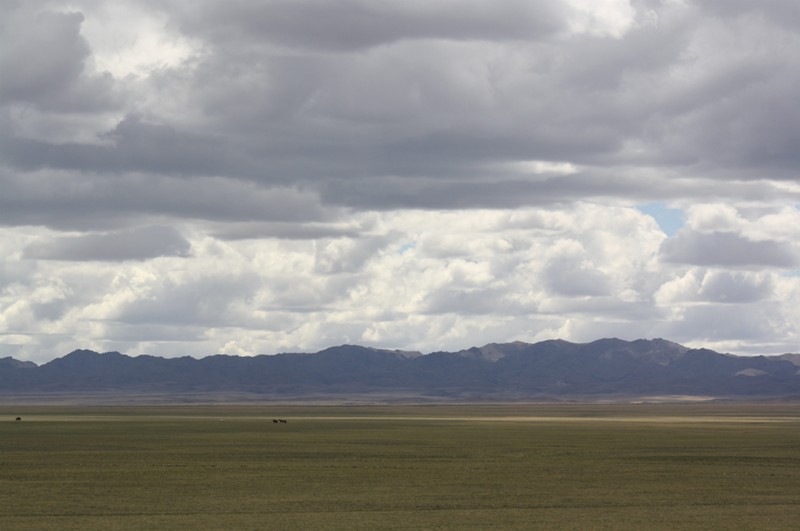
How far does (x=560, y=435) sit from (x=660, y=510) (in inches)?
2177

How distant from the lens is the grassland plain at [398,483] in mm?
42812

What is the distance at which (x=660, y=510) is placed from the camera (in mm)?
45562

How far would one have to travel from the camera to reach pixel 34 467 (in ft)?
208

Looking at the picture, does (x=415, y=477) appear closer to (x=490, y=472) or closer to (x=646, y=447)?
(x=490, y=472)

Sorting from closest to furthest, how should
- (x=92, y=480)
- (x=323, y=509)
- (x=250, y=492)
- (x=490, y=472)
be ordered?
1. (x=323, y=509)
2. (x=250, y=492)
3. (x=92, y=480)
4. (x=490, y=472)

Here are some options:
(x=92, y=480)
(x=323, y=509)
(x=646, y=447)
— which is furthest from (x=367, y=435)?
(x=323, y=509)

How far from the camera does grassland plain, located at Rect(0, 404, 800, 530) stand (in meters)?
42.8

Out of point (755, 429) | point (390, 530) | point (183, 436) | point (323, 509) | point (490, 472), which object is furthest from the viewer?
point (755, 429)

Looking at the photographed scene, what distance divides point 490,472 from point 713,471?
Result: 11315mm

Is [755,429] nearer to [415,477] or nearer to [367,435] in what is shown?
[367,435]

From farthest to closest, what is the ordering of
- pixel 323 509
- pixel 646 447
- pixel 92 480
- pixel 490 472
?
pixel 646 447 < pixel 490 472 < pixel 92 480 < pixel 323 509

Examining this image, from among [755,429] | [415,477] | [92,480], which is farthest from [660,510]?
[755,429]

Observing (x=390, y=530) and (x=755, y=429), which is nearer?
(x=390, y=530)

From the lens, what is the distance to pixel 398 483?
55.3m
